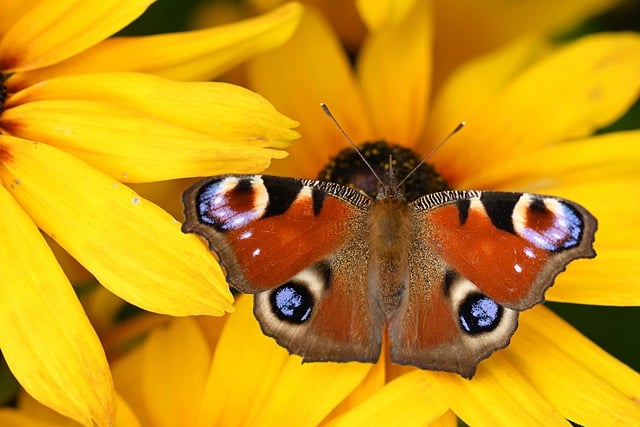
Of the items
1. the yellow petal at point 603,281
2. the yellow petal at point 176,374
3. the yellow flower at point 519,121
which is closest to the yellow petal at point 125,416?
the yellow petal at point 176,374

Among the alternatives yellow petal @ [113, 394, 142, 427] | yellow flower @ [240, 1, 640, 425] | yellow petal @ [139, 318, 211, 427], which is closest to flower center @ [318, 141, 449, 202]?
yellow flower @ [240, 1, 640, 425]

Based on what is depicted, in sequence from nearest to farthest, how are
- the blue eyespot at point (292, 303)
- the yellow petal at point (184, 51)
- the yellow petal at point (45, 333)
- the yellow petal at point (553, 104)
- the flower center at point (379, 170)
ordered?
the yellow petal at point (45, 333) → the blue eyespot at point (292, 303) → the yellow petal at point (184, 51) → the flower center at point (379, 170) → the yellow petal at point (553, 104)

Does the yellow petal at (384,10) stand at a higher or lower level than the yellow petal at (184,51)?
lower

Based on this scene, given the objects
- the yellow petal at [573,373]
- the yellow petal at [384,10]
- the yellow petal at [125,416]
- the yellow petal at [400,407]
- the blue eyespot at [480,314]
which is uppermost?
the yellow petal at [384,10]

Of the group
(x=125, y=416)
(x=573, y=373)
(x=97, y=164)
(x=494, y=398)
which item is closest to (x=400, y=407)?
(x=494, y=398)

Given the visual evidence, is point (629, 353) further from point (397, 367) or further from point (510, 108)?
point (397, 367)

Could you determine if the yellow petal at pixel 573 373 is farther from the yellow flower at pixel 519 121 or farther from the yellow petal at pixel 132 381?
the yellow petal at pixel 132 381

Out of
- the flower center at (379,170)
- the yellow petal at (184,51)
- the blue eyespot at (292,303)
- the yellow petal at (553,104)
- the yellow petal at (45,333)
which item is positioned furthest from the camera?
the yellow petal at (553,104)
